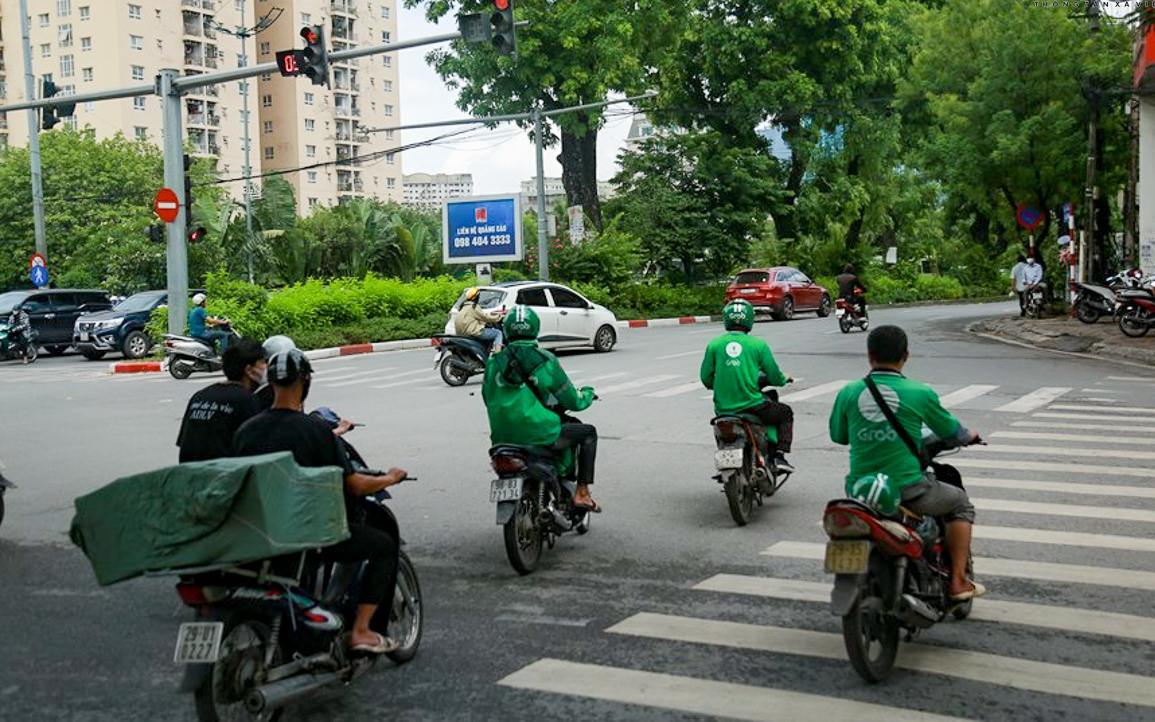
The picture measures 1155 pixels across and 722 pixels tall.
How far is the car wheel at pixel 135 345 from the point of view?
90.8ft

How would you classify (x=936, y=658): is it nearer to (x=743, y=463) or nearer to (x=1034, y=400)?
(x=743, y=463)

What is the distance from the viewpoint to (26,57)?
34.7m

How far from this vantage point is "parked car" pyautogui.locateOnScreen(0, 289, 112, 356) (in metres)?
30.2

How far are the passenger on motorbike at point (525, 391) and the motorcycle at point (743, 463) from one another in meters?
1.31

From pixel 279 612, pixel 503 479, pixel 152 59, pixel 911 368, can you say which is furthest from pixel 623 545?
pixel 152 59

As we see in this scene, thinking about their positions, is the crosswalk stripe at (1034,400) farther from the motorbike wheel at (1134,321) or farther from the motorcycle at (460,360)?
the motorbike wheel at (1134,321)

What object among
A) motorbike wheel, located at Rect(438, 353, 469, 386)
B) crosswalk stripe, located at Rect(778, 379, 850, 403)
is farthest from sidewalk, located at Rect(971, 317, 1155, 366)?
motorbike wheel, located at Rect(438, 353, 469, 386)

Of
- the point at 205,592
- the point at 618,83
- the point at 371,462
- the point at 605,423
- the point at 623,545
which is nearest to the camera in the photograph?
the point at 205,592

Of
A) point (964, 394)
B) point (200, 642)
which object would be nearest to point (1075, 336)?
point (964, 394)

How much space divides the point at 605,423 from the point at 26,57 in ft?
91.3

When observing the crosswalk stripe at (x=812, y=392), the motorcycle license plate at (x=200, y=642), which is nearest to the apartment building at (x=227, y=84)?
the crosswalk stripe at (x=812, y=392)

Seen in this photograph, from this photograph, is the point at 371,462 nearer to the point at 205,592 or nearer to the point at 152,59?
the point at 205,592

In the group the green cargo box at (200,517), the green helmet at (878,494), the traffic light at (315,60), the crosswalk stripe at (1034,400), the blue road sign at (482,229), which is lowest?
the crosswalk stripe at (1034,400)

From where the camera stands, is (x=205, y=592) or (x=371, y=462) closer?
(x=205, y=592)
